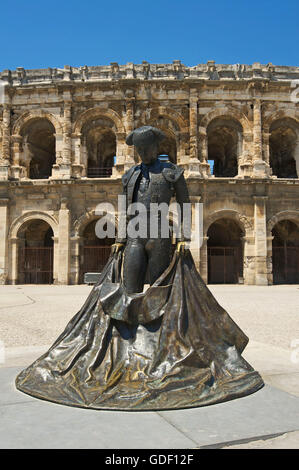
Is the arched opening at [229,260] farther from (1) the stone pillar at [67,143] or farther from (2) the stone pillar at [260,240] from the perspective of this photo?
(1) the stone pillar at [67,143]

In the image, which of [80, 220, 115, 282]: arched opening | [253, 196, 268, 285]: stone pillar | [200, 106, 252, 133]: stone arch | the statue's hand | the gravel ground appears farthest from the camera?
[80, 220, 115, 282]: arched opening

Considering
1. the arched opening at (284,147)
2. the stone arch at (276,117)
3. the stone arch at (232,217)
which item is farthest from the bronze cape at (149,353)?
the arched opening at (284,147)

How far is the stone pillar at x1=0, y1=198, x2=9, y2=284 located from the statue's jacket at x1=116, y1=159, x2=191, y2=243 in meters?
16.2

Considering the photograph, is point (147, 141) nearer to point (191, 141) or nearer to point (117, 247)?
point (117, 247)

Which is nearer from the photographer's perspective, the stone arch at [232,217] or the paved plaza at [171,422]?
the paved plaza at [171,422]

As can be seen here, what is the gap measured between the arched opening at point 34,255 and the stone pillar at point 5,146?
2.68 m

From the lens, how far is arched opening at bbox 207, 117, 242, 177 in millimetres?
19531

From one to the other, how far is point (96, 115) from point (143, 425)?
18435 mm

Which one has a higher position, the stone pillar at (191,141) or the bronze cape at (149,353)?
the stone pillar at (191,141)

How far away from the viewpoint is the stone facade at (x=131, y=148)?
1856 cm

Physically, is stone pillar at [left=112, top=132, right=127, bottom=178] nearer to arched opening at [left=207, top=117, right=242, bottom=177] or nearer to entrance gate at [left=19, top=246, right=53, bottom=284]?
arched opening at [left=207, top=117, right=242, bottom=177]

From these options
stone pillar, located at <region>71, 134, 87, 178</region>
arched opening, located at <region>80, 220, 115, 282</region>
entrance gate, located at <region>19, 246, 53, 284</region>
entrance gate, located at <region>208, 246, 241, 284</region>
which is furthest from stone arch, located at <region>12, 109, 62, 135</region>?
entrance gate, located at <region>208, 246, 241, 284</region>

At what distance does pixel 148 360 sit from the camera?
126 inches

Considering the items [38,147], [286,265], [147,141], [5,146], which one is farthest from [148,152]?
[38,147]
